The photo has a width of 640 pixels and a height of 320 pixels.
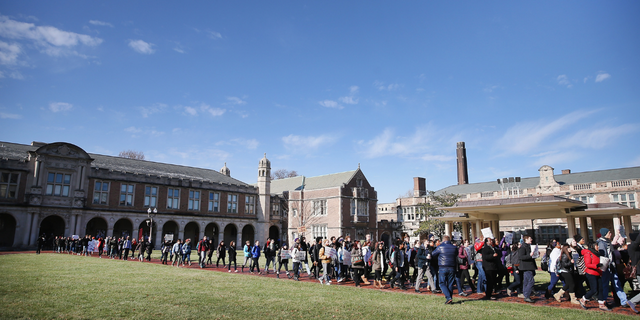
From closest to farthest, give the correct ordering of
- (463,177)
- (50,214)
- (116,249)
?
1. (116,249)
2. (50,214)
3. (463,177)

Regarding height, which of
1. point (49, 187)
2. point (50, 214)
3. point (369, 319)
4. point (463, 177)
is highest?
point (463, 177)

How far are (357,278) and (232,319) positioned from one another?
7.41m

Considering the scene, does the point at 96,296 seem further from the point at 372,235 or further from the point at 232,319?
the point at 372,235

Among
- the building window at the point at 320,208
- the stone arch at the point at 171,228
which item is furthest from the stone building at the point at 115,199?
the building window at the point at 320,208

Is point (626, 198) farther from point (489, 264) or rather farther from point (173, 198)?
point (173, 198)

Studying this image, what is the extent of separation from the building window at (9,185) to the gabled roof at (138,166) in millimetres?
1561

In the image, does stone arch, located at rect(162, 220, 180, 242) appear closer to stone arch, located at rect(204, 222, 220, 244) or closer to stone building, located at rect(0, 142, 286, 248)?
stone building, located at rect(0, 142, 286, 248)

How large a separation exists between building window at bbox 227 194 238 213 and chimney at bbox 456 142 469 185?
38261 millimetres

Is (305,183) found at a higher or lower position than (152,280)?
higher

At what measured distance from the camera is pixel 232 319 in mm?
8102

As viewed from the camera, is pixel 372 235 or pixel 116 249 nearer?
pixel 116 249

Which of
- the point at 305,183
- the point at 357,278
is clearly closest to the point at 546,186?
the point at 305,183

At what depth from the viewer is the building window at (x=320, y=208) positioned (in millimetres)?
51391

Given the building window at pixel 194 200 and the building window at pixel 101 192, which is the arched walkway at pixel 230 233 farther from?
the building window at pixel 101 192
